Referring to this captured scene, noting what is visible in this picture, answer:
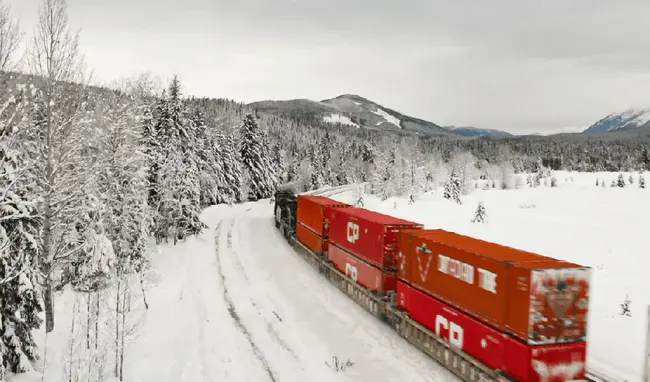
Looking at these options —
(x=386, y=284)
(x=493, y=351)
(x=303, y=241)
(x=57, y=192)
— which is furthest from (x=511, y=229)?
(x=57, y=192)

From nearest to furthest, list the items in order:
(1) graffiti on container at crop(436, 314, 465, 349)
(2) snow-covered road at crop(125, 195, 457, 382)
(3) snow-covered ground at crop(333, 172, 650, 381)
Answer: (1) graffiti on container at crop(436, 314, 465, 349) < (2) snow-covered road at crop(125, 195, 457, 382) < (3) snow-covered ground at crop(333, 172, 650, 381)

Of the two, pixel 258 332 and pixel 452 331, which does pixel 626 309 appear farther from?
pixel 258 332

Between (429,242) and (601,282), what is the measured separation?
1014 cm

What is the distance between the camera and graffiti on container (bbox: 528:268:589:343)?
10766 millimetres

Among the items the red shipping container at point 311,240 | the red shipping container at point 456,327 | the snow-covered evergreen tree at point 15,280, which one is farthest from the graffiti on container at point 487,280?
the red shipping container at point 311,240

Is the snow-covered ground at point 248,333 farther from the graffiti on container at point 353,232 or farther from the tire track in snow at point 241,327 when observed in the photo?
the graffiti on container at point 353,232

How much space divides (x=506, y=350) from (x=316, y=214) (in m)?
18.2

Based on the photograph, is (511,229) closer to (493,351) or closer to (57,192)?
(493,351)

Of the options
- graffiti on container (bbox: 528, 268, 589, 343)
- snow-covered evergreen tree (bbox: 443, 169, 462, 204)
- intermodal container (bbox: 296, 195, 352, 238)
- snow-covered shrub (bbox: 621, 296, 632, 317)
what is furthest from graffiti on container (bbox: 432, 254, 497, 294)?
snow-covered evergreen tree (bbox: 443, 169, 462, 204)

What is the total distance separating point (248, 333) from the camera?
17.7 metres

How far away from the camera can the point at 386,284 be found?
18531mm

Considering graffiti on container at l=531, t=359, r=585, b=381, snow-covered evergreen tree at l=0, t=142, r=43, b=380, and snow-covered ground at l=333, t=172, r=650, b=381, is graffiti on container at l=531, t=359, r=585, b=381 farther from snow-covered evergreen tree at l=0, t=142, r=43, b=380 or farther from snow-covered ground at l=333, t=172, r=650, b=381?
snow-covered evergreen tree at l=0, t=142, r=43, b=380

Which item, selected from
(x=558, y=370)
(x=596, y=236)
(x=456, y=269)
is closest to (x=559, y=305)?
(x=558, y=370)

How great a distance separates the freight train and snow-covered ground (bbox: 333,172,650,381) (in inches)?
134
